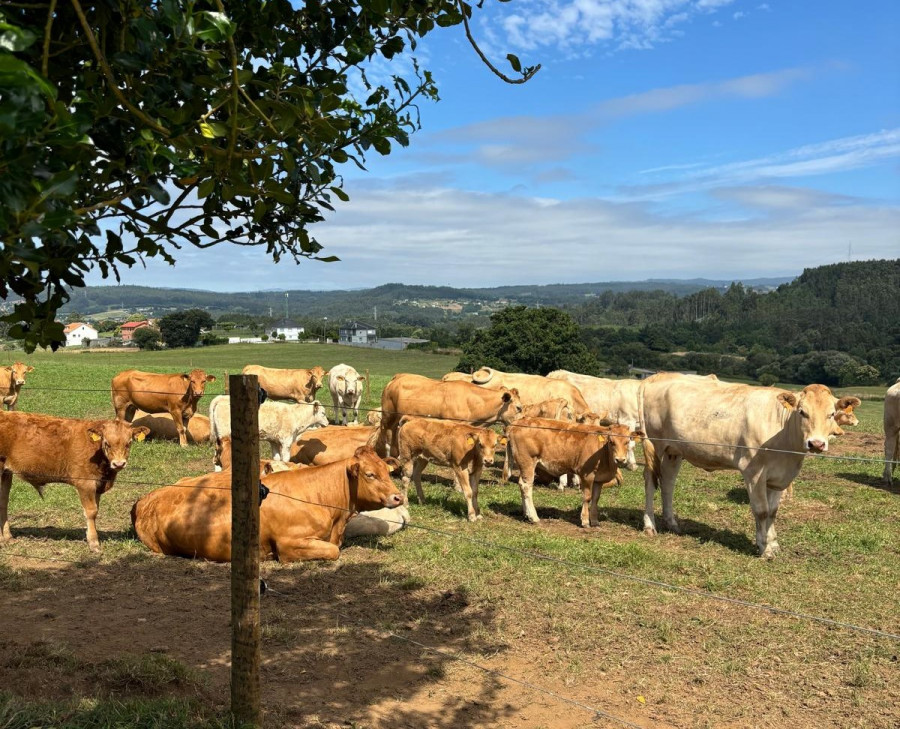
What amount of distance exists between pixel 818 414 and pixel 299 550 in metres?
6.42

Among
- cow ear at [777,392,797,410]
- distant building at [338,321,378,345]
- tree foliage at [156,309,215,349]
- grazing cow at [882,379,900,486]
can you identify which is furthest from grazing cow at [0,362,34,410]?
distant building at [338,321,378,345]

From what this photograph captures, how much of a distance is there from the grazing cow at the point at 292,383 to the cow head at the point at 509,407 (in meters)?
8.22

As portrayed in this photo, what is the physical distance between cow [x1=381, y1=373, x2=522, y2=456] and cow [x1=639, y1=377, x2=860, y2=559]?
4.45 meters

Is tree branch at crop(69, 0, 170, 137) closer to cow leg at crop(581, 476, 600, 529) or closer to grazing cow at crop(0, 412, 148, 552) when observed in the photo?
grazing cow at crop(0, 412, 148, 552)

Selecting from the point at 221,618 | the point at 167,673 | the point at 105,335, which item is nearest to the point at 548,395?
the point at 221,618

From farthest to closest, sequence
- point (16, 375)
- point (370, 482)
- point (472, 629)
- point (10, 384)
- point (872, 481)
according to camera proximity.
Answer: point (10, 384) → point (16, 375) → point (872, 481) → point (370, 482) → point (472, 629)

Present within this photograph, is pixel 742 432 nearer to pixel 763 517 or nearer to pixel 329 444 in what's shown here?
pixel 763 517

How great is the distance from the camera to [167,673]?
5543mm

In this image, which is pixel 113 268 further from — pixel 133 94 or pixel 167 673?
pixel 167 673

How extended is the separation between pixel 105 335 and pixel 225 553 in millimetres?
163329

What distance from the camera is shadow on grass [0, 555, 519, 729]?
548 centimetres

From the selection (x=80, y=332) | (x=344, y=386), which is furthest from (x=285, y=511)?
(x=80, y=332)

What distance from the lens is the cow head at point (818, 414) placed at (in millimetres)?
9289

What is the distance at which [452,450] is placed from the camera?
12047 millimetres
